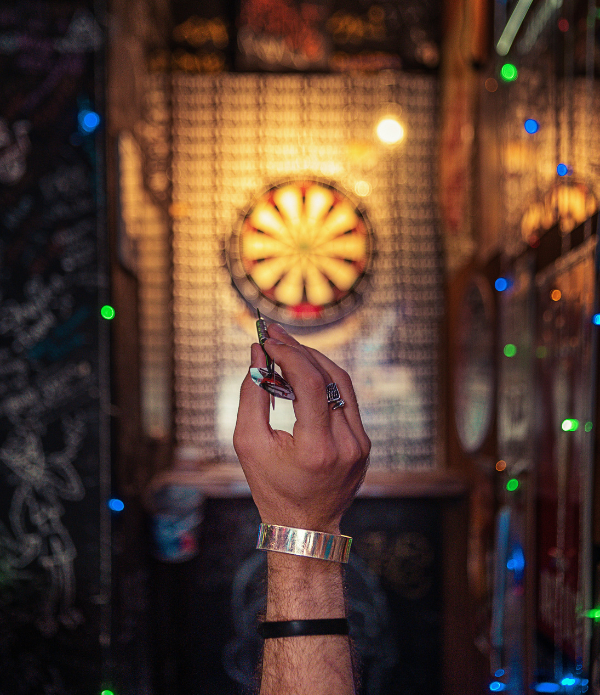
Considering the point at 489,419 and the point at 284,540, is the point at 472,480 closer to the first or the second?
the point at 489,419

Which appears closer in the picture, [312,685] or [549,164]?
[312,685]

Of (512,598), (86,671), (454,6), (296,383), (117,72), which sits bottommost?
(86,671)

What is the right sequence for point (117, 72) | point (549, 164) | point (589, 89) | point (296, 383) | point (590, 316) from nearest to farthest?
point (296, 383), point (590, 316), point (589, 89), point (549, 164), point (117, 72)

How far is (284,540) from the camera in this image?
838mm

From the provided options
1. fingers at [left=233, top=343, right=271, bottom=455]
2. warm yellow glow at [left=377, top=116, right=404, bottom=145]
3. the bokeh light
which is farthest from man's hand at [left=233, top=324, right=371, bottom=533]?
warm yellow glow at [left=377, top=116, right=404, bottom=145]

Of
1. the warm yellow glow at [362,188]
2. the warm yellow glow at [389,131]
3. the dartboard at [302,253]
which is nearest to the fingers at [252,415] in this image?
the dartboard at [302,253]

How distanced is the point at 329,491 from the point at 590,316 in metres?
0.85

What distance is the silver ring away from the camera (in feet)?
2.74

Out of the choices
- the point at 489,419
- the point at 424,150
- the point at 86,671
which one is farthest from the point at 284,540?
the point at 424,150

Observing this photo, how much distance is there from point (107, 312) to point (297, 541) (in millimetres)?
1688

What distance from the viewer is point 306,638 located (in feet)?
2.80

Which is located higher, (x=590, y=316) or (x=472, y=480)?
(x=590, y=316)

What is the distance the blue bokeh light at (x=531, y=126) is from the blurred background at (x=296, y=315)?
3 cm

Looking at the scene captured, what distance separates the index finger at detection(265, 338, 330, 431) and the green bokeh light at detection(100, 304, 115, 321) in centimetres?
163
